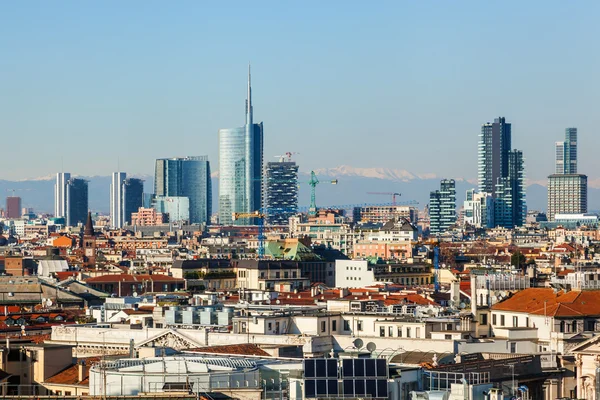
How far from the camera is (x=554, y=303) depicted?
67.6 metres

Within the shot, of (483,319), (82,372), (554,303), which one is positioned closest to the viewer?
(82,372)

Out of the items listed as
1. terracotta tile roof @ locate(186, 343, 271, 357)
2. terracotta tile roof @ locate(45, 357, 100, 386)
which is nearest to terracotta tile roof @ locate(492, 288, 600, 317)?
terracotta tile roof @ locate(186, 343, 271, 357)

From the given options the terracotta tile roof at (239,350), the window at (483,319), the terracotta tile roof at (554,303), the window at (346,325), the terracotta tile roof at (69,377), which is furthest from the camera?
the window at (346,325)

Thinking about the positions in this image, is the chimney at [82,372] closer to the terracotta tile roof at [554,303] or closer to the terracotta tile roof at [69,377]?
the terracotta tile roof at [69,377]

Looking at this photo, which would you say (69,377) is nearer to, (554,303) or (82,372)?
(82,372)

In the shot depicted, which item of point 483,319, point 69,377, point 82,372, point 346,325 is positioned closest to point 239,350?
point 69,377

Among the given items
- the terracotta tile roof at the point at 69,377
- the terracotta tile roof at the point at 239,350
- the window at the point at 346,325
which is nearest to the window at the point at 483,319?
the window at the point at 346,325

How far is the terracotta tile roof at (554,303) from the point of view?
219 feet

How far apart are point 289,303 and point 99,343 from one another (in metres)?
21.6

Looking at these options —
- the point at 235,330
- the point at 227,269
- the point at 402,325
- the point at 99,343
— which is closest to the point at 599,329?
the point at 402,325

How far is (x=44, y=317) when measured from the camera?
8606 centimetres

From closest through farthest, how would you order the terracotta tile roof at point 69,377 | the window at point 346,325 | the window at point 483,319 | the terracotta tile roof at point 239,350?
the terracotta tile roof at point 69,377 → the terracotta tile roof at point 239,350 → the window at point 483,319 → the window at point 346,325

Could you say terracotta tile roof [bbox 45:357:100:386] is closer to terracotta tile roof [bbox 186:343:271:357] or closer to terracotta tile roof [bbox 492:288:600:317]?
terracotta tile roof [bbox 186:343:271:357]

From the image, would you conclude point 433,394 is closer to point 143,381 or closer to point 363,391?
point 363,391
